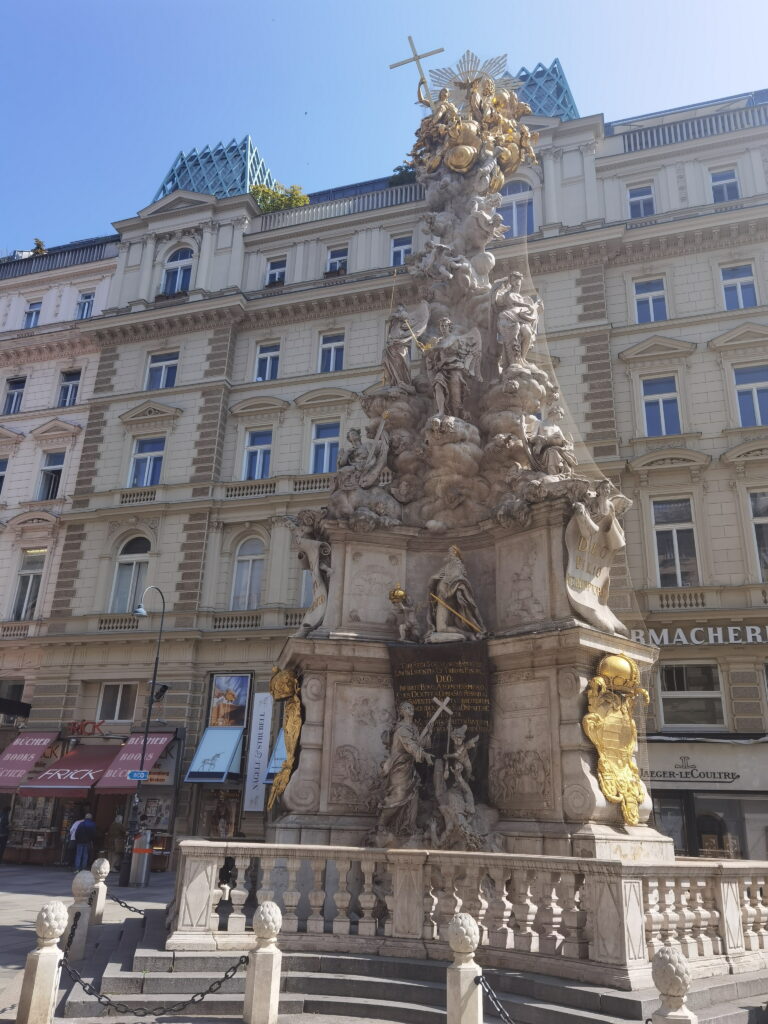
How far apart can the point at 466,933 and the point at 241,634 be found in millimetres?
21605

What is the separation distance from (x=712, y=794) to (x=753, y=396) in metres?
11.7

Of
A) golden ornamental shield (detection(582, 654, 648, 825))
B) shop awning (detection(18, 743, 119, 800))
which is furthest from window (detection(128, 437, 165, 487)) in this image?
golden ornamental shield (detection(582, 654, 648, 825))

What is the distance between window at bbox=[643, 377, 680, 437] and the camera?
25.4 meters

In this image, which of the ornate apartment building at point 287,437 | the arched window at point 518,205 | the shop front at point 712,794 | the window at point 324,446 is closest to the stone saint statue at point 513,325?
the ornate apartment building at point 287,437

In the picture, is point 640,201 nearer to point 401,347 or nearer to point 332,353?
point 332,353

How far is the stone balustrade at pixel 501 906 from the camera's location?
6605 millimetres

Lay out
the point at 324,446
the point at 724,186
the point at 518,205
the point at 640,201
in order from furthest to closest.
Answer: the point at 518,205 < the point at 324,446 < the point at 640,201 < the point at 724,186

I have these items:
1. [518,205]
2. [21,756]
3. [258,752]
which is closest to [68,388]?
[21,756]

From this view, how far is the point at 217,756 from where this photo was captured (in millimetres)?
25406

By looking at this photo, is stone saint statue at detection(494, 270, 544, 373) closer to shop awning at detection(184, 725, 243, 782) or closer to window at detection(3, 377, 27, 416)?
shop awning at detection(184, 725, 243, 782)

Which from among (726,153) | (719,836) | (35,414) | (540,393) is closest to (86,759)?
(35,414)

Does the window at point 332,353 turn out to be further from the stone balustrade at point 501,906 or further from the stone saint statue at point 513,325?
the stone balustrade at point 501,906

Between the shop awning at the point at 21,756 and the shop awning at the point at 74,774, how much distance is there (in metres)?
0.53

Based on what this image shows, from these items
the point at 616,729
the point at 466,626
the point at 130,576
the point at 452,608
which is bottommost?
the point at 616,729
